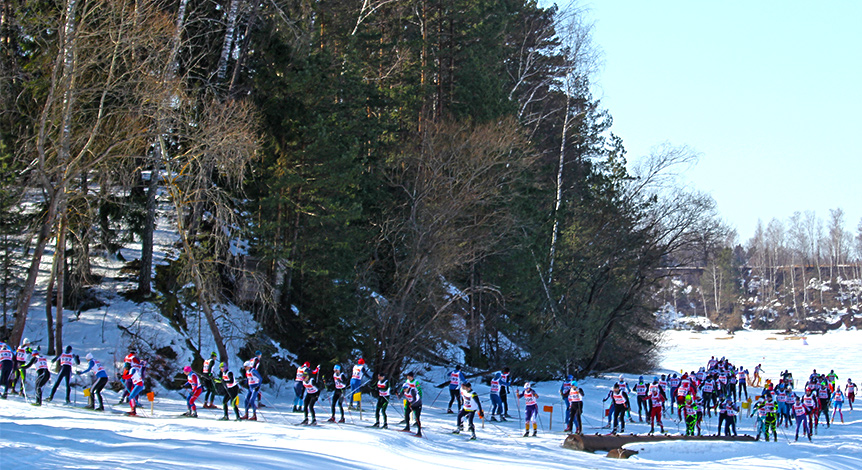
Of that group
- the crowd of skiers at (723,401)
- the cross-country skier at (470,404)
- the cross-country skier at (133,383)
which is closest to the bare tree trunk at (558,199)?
the crowd of skiers at (723,401)

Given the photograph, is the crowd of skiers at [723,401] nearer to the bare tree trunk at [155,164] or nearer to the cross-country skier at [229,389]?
the cross-country skier at [229,389]

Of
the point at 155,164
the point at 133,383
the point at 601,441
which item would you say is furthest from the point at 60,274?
the point at 601,441

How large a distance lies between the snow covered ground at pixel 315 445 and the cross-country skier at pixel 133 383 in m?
0.53

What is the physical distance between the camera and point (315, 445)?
13219mm

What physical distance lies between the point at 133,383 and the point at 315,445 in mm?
6524

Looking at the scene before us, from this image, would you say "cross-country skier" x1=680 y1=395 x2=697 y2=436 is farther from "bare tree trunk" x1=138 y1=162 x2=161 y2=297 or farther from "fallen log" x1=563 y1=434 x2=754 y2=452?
"bare tree trunk" x1=138 y1=162 x2=161 y2=297

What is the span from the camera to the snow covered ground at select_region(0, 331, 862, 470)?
10.8 m

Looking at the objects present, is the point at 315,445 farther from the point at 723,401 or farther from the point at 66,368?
the point at 723,401

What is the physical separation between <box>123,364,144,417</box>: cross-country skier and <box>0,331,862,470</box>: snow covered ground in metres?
0.53

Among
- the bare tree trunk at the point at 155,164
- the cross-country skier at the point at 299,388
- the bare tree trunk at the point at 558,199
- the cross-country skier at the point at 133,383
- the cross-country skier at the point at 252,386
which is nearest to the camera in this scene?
the cross-country skier at the point at 133,383

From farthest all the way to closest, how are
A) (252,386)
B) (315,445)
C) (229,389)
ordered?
(252,386), (229,389), (315,445)

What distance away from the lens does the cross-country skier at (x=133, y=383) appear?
16797 millimetres

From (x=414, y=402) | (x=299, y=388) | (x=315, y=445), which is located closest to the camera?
(x=315, y=445)

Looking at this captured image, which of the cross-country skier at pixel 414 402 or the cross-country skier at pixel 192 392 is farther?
the cross-country skier at pixel 192 392
